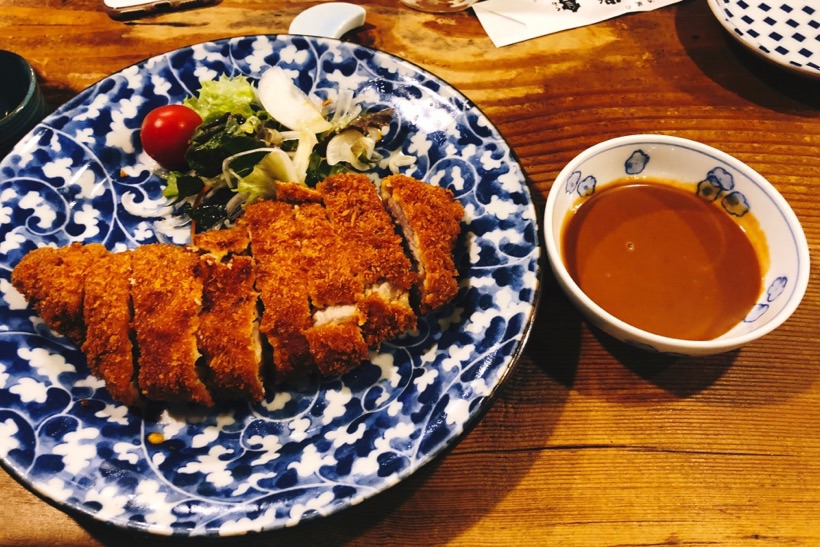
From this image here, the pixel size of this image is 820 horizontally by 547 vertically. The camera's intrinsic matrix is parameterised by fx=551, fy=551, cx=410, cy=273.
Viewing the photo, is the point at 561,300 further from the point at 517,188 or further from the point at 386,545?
the point at 386,545

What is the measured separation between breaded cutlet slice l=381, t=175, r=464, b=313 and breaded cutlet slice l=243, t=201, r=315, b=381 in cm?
39

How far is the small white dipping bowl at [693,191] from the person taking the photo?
1596 mm

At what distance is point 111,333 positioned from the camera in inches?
68.1

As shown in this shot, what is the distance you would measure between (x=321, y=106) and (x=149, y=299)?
3.77ft

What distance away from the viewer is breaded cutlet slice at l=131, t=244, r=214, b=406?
1688 millimetres

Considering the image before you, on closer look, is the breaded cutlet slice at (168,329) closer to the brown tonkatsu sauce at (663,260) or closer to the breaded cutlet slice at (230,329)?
the breaded cutlet slice at (230,329)

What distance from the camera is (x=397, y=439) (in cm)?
162

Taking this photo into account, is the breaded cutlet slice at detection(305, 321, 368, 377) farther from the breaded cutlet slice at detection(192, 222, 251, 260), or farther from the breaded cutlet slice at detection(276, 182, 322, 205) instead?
the breaded cutlet slice at detection(276, 182, 322, 205)

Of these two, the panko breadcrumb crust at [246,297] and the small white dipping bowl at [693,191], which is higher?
the small white dipping bowl at [693,191]

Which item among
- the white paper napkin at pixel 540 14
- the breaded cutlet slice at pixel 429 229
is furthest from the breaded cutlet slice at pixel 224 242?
the white paper napkin at pixel 540 14

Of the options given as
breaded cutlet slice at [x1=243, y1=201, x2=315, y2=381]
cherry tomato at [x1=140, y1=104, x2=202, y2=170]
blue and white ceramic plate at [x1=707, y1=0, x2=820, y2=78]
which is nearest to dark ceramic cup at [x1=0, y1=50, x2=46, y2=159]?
cherry tomato at [x1=140, y1=104, x2=202, y2=170]

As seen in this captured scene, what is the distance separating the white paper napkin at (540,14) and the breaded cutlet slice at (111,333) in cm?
207

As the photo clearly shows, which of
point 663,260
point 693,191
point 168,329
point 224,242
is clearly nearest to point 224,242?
point 224,242

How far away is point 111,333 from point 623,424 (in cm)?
166
